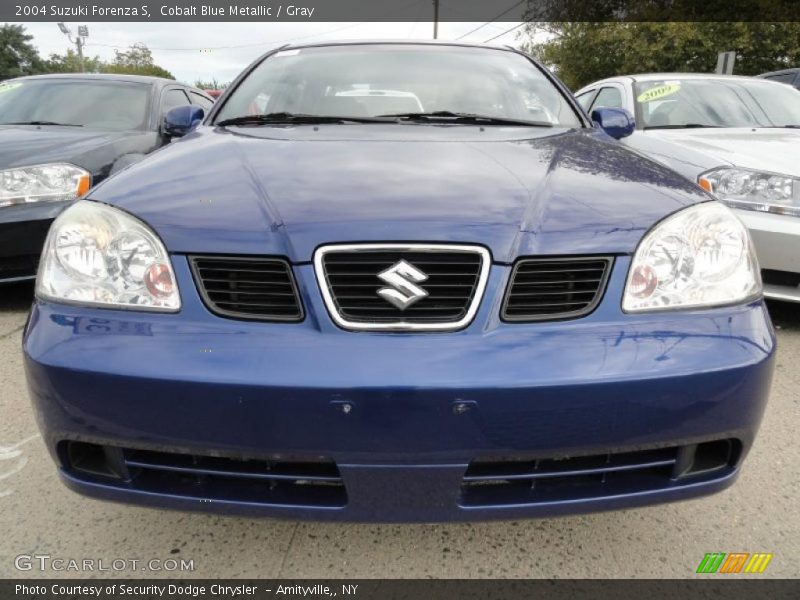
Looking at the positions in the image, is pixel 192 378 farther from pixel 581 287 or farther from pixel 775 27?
pixel 775 27

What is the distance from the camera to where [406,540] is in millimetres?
1594

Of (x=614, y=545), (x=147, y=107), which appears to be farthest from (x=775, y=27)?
(x=614, y=545)

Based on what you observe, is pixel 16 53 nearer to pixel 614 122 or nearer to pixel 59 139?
pixel 59 139

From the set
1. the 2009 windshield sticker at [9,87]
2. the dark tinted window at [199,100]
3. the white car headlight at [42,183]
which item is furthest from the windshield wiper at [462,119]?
the 2009 windshield sticker at [9,87]

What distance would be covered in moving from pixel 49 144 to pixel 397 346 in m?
3.29

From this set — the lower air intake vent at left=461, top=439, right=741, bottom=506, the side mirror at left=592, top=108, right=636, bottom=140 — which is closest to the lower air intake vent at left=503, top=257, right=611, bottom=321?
the lower air intake vent at left=461, top=439, right=741, bottom=506

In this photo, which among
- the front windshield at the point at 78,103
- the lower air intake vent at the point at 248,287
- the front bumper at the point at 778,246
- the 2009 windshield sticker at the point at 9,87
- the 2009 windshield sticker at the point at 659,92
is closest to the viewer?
the lower air intake vent at the point at 248,287

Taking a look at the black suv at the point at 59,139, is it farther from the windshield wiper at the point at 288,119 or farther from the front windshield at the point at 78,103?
the windshield wiper at the point at 288,119

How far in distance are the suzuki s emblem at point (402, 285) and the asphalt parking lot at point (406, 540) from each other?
2.49ft

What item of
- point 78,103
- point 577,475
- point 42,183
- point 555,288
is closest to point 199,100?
point 78,103

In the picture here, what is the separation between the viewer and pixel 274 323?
1189 mm

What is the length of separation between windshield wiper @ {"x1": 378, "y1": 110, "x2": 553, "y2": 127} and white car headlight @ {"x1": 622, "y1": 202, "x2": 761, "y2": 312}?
868mm

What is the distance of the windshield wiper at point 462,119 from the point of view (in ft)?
6.95

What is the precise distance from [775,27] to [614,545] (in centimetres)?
2078
